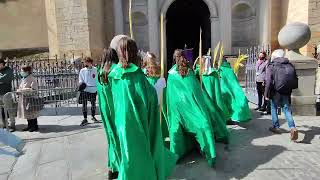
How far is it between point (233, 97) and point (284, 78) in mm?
1493

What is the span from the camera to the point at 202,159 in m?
5.17

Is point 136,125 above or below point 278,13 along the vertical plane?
below

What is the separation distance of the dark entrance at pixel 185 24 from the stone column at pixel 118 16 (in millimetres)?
3098

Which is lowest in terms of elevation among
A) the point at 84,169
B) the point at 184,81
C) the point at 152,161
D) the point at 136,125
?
the point at 84,169

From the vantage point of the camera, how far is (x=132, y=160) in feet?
11.8

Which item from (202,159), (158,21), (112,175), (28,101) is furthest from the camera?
(158,21)

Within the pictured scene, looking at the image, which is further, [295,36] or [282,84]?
[295,36]

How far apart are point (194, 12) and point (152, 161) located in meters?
17.6

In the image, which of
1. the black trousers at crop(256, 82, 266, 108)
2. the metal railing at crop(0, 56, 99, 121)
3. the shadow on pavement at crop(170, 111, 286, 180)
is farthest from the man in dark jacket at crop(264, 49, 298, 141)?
the metal railing at crop(0, 56, 99, 121)

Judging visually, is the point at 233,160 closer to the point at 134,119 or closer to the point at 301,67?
the point at 134,119

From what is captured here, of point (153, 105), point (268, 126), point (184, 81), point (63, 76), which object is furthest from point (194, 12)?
point (153, 105)

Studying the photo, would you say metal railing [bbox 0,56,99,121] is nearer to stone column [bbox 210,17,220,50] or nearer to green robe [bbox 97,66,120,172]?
green robe [bbox 97,66,120,172]

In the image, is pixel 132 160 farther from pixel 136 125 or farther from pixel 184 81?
pixel 184 81

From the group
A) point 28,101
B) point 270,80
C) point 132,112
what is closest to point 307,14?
point 270,80
